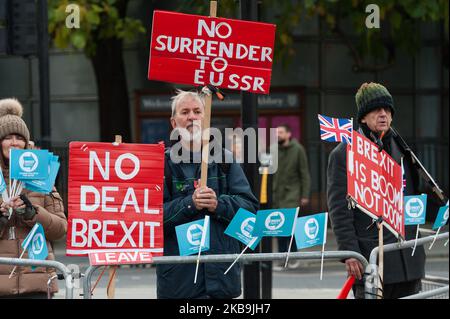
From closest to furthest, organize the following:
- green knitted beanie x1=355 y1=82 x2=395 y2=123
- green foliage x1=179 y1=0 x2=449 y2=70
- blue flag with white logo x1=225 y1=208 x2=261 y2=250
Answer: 1. blue flag with white logo x1=225 y1=208 x2=261 y2=250
2. green knitted beanie x1=355 y1=82 x2=395 y2=123
3. green foliage x1=179 y1=0 x2=449 y2=70

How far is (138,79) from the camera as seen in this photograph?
2002cm

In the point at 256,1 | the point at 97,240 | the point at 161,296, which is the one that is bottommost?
the point at 161,296

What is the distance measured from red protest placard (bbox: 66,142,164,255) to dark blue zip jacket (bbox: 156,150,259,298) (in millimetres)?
376

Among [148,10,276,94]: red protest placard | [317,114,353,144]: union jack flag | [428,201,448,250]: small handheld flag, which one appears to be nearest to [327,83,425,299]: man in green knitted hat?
[428,201,448,250]: small handheld flag

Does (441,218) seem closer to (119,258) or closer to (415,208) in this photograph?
(415,208)

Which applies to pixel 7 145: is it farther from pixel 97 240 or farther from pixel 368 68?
pixel 368 68

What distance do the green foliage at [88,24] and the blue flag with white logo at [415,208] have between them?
→ 27.9 ft

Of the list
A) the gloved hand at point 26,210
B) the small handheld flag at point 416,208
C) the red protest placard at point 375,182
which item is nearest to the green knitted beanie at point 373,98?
the red protest placard at point 375,182

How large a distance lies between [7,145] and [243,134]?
6.34ft

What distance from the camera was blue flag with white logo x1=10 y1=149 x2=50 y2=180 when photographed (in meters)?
5.53

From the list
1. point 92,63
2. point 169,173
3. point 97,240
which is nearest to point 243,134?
point 169,173

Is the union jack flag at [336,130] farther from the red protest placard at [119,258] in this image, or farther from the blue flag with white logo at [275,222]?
the red protest placard at [119,258]

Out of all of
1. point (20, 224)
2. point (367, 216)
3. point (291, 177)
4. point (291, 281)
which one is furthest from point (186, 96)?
point (291, 177)

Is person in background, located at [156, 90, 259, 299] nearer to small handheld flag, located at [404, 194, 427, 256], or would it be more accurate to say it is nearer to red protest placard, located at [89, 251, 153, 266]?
red protest placard, located at [89, 251, 153, 266]
